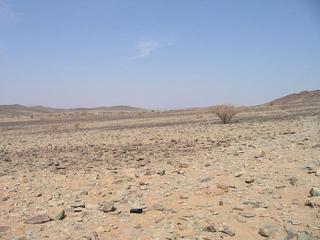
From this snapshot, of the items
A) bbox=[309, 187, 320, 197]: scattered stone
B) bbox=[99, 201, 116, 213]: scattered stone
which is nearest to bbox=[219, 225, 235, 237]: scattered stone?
bbox=[309, 187, 320, 197]: scattered stone

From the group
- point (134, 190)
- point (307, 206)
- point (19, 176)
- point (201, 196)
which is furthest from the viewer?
point (19, 176)

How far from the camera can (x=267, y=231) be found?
6.50m

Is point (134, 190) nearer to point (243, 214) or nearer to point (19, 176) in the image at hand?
point (243, 214)

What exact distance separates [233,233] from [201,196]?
1.80 metres

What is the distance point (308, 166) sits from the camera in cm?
953

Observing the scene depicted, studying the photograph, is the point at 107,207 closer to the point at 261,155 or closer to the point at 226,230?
the point at 226,230

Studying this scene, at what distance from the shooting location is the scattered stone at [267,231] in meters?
6.45

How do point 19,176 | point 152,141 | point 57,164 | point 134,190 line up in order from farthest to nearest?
point 152,141 → point 57,164 → point 19,176 → point 134,190

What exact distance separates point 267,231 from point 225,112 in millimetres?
23687

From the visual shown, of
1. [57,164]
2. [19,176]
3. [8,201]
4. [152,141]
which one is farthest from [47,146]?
[8,201]

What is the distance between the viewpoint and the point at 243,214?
7.25 metres

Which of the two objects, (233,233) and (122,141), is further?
(122,141)

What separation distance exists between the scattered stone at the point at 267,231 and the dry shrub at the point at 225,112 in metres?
23.2

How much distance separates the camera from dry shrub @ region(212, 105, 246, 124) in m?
29.9
